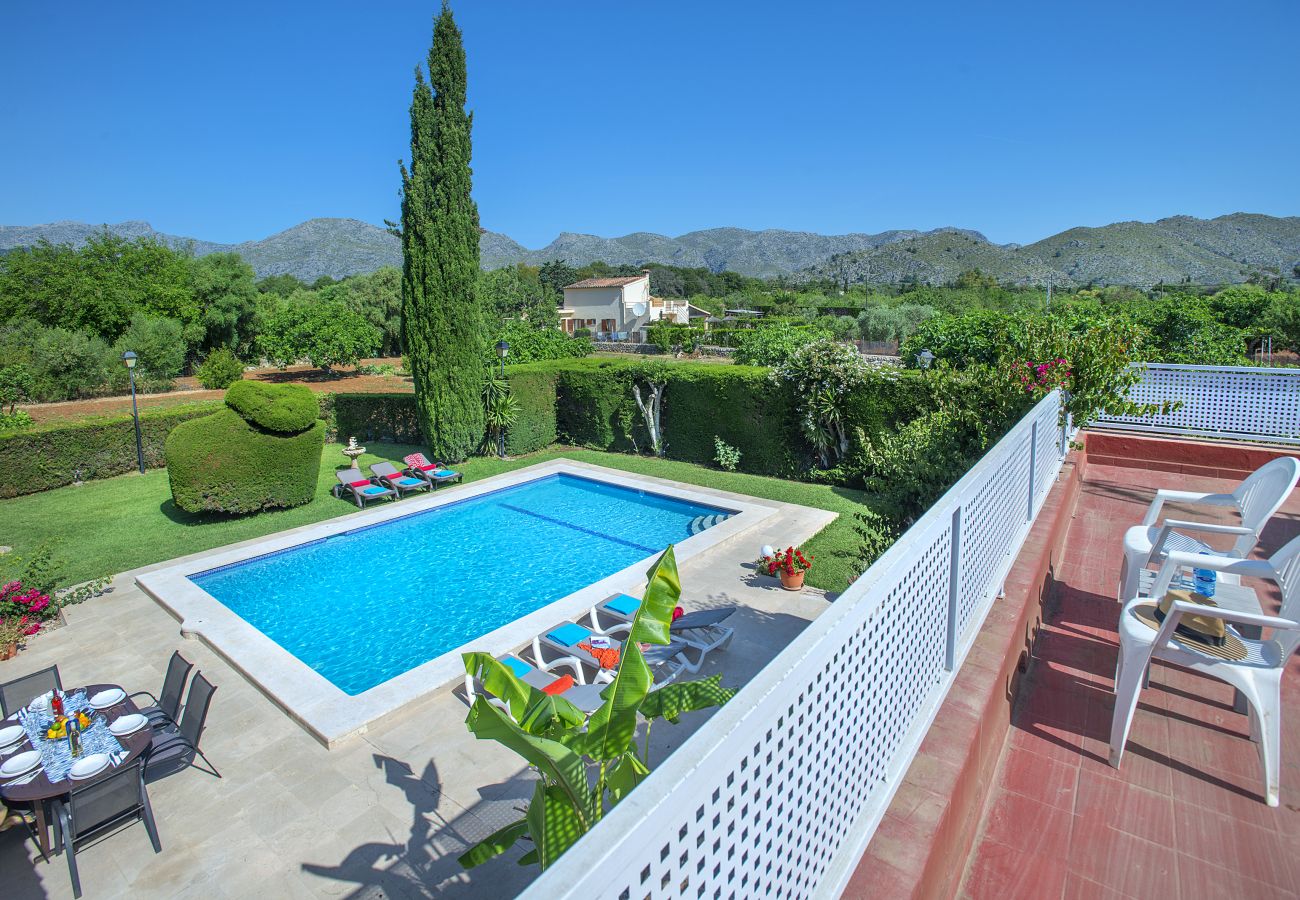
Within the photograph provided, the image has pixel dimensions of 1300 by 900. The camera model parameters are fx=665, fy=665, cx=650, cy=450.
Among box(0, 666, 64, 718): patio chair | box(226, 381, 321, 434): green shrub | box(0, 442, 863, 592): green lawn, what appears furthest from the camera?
box(226, 381, 321, 434): green shrub

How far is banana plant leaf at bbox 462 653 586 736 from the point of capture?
2.62 meters

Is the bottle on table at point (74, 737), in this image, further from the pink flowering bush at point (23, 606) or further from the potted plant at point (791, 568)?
the potted plant at point (791, 568)

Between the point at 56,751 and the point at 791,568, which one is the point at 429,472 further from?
the point at 56,751

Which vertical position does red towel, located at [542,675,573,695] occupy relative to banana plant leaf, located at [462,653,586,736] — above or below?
below

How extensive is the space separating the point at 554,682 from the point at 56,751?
148 inches

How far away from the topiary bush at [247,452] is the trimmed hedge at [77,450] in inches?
213

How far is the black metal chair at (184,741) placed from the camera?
17.6 feet

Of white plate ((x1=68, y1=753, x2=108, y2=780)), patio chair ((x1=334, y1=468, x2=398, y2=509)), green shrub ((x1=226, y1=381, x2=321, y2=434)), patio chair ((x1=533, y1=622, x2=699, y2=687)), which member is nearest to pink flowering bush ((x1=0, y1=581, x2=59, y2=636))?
green shrub ((x1=226, y1=381, x2=321, y2=434))

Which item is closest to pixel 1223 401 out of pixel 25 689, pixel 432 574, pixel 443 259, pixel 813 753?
pixel 813 753

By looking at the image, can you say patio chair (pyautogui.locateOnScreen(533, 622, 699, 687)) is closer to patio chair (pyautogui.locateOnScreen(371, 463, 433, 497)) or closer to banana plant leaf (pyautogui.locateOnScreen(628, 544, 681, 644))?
banana plant leaf (pyautogui.locateOnScreen(628, 544, 681, 644))

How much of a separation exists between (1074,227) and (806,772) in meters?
123

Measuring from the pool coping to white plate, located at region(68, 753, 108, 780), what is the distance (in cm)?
165

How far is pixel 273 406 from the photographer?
12586 mm

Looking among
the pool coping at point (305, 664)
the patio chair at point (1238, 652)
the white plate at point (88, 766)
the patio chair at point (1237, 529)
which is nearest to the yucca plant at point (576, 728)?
the patio chair at point (1238, 652)
